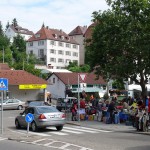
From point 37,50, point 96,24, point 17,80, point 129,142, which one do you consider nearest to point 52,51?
point 37,50

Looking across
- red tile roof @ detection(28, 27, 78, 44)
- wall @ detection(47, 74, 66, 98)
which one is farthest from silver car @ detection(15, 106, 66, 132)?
red tile roof @ detection(28, 27, 78, 44)

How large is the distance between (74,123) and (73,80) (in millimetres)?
41951

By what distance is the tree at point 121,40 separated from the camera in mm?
30281

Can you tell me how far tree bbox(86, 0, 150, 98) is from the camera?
30281mm

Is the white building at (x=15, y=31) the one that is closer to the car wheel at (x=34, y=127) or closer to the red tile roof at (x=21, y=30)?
the red tile roof at (x=21, y=30)

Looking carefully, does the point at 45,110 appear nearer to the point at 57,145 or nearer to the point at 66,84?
the point at 57,145

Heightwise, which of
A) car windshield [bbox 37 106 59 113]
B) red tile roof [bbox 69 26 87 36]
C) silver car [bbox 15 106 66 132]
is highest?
red tile roof [bbox 69 26 87 36]

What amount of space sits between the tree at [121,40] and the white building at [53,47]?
81.2m

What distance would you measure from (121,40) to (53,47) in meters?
87.9

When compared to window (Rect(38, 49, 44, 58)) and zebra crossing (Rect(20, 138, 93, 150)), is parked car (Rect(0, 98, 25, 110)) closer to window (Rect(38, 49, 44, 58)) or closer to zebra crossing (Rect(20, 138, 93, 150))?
zebra crossing (Rect(20, 138, 93, 150))

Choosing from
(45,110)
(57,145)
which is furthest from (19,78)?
(57,145)

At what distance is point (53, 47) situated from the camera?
118 meters

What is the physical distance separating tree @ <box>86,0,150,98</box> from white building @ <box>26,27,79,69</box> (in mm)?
81207

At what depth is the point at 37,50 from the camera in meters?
120
